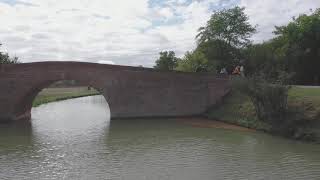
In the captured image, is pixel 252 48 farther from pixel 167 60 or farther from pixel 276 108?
pixel 167 60

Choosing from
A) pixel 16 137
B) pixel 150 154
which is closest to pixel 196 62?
pixel 16 137

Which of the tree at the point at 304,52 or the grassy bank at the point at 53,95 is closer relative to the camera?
the tree at the point at 304,52

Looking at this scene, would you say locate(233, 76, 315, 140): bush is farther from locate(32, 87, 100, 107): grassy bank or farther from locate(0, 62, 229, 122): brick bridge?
locate(32, 87, 100, 107): grassy bank

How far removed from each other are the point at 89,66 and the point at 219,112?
9.76 metres

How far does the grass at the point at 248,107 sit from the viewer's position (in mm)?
27078

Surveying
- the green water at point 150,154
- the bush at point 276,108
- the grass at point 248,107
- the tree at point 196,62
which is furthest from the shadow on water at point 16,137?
the tree at point 196,62

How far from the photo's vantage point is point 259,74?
93.8 ft

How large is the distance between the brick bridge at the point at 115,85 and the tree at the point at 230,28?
2013 cm

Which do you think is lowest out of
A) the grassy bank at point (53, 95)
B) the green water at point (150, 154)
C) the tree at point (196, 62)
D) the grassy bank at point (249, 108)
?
the green water at point (150, 154)

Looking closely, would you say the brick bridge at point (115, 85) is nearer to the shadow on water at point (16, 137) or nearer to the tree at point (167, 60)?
the shadow on water at point (16, 137)

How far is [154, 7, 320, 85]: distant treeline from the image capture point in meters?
44.6

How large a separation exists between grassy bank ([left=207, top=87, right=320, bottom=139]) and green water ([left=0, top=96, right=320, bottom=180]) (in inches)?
80.5

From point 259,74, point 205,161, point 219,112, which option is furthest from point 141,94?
point 205,161

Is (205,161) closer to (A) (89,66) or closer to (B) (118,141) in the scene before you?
(B) (118,141)
